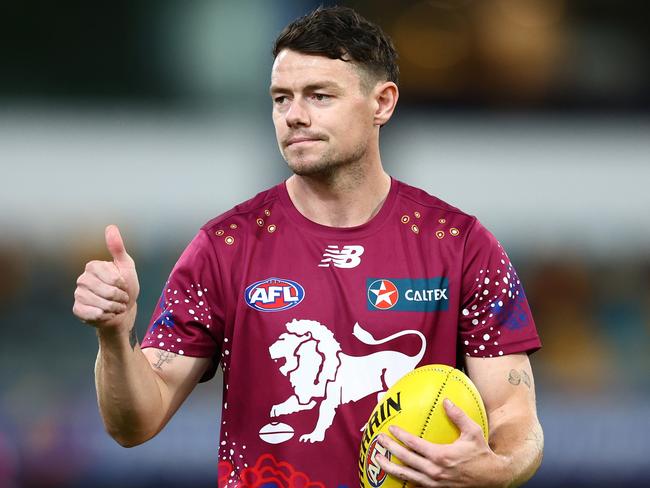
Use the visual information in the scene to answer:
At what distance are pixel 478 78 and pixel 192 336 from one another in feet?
15.3

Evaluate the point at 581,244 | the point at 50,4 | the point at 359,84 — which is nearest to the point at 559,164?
the point at 581,244

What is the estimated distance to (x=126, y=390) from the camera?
2.83 metres

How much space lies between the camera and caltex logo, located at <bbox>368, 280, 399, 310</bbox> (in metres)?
3.14

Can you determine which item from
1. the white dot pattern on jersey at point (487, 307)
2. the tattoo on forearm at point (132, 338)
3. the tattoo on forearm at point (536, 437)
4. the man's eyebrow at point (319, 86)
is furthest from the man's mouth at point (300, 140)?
the tattoo on forearm at point (536, 437)

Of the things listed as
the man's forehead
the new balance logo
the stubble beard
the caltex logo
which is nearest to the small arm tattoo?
the caltex logo

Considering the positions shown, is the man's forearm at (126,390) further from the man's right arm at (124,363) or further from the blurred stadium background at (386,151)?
the blurred stadium background at (386,151)

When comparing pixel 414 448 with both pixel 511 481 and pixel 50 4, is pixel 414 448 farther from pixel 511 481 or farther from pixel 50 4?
pixel 50 4

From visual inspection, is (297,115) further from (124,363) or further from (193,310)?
(124,363)

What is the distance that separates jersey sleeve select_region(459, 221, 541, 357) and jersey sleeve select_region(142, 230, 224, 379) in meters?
0.71

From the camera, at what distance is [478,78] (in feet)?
24.0

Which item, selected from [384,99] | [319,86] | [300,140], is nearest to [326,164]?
[300,140]

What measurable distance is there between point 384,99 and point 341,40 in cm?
26

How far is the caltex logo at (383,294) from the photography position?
124 inches

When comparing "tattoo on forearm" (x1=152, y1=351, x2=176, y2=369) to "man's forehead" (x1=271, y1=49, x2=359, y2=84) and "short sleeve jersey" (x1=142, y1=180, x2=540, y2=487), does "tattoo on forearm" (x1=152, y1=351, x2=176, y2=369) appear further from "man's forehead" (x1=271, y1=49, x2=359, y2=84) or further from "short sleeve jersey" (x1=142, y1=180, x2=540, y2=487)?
"man's forehead" (x1=271, y1=49, x2=359, y2=84)
